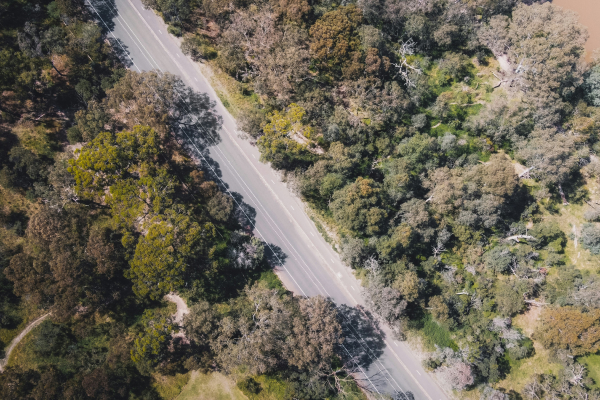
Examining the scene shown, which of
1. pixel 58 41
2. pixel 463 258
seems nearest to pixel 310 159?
pixel 463 258

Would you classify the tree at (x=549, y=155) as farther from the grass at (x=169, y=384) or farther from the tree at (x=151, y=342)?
the grass at (x=169, y=384)

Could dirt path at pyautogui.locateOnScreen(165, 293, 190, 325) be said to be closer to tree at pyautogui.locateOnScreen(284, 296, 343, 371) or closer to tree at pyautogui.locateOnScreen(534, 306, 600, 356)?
tree at pyautogui.locateOnScreen(284, 296, 343, 371)

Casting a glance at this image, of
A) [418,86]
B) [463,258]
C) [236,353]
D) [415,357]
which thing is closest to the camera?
[236,353]

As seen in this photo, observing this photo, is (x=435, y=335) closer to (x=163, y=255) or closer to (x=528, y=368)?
(x=528, y=368)

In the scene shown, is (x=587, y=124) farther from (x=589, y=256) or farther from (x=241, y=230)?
(x=241, y=230)

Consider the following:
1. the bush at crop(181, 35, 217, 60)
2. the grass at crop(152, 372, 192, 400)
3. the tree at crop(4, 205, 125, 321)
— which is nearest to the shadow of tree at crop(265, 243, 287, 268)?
the grass at crop(152, 372, 192, 400)

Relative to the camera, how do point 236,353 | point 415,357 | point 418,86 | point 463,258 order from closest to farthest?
point 236,353, point 415,357, point 463,258, point 418,86
